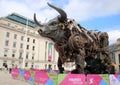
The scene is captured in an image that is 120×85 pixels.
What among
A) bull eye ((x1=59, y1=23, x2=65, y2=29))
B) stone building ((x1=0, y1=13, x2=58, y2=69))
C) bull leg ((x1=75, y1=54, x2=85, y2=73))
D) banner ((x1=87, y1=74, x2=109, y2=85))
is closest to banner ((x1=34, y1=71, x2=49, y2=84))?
bull leg ((x1=75, y1=54, x2=85, y2=73))

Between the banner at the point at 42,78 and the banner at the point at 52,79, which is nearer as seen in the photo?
the banner at the point at 52,79

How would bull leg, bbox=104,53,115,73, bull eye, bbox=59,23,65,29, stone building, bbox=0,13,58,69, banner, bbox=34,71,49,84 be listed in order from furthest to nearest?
stone building, bbox=0,13,58,69, banner, bbox=34,71,49,84, bull leg, bbox=104,53,115,73, bull eye, bbox=59,23,65,29

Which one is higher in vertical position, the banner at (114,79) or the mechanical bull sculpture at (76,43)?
the mechanical bull sculpture at (76,43)

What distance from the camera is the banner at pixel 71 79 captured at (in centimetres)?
707

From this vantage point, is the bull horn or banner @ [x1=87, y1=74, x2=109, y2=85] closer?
banner @ [x1=87, y1=74, x2=109, y2=85]

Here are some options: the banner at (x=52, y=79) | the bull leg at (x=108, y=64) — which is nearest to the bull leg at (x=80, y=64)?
the banner at (x=52, y=79)

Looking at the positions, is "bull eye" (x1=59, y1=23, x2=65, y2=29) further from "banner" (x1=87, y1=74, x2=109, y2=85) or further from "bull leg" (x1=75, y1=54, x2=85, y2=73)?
"banner" (x1=87, y1=74, x2=109, y2=85)

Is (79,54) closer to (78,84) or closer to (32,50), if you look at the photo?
(78,84)

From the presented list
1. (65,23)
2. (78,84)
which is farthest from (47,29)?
(78,84)

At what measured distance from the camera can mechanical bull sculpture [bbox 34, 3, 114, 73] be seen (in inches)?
307

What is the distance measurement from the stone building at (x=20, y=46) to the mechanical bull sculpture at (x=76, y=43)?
37.8 metres

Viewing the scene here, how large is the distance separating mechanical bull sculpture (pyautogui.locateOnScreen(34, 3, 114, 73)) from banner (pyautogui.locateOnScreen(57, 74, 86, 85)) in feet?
1.71

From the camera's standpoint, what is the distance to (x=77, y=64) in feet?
24.8

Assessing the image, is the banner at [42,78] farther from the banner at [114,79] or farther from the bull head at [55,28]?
the banner at [114,79]
